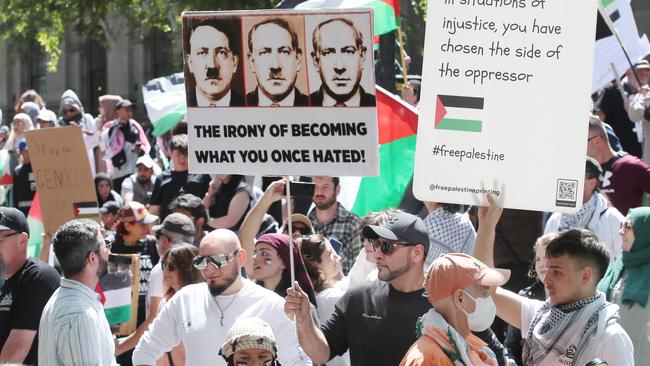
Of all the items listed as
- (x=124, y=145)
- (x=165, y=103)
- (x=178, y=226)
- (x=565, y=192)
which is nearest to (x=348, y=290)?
(x=565, y=192)

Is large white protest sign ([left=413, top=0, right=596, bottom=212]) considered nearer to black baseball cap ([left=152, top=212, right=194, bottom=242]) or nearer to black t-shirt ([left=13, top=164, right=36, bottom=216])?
black baseball cap ([left=152, top=212, right=194, bottom=242])

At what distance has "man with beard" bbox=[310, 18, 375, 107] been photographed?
21.7 ft

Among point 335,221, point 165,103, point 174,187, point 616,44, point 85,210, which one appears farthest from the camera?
point 165,103

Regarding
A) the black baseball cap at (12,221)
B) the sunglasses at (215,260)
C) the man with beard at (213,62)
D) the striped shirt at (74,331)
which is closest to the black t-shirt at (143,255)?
the black baseball cap at (12,221)

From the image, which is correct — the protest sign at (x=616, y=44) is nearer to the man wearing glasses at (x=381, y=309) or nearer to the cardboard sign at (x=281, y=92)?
the cardboard sign at (x=281, y=92)

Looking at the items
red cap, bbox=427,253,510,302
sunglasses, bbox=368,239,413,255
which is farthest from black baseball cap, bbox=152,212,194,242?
red cap, bbox=427,253,510,302

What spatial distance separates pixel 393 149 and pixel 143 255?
2.07m

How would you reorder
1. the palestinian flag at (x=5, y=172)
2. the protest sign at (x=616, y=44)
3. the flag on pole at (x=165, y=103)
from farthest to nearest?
the flag on pole at (x=165, y=103) → the palestinian flag at (x=5, y=172) → the protest sign at (x=616, y=44)

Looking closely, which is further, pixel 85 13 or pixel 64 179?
pixel 85 13

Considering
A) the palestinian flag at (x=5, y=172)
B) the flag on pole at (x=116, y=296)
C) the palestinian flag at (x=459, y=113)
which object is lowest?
the flag on pole at (x=116, y=296)

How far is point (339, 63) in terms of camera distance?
664 cm

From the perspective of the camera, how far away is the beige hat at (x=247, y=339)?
5906 mm

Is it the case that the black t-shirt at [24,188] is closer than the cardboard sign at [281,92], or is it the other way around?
the cardboard sign at [281,92]

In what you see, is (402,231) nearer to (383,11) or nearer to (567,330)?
(567,330)
